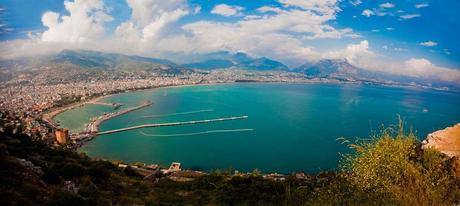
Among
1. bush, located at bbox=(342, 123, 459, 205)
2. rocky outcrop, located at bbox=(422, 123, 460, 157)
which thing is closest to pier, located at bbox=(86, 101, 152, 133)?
bush, located at bbox=(342, 123, 459, 205)

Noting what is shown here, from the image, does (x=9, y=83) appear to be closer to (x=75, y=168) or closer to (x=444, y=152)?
(x=75, y=168)

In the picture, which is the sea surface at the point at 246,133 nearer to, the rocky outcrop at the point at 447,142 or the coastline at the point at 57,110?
the coastline at the point at 57,110

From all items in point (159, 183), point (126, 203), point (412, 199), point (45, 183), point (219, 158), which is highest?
point (412, 199)

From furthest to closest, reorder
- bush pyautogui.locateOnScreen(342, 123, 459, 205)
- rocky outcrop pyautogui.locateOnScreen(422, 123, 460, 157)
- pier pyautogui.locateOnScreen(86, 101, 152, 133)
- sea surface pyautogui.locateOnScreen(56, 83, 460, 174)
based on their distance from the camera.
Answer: pier pyautogui.locateOnScreen(86, 101, 152, 133) → sea surface pyautogui.locateOnScreen(56, 83, 460, 174) → rocky outcrop pyautogui.locateOnScreen(422, 123, 460, 157) → bush pyautogui.locateOnScreen(342, 123, 459, 205)

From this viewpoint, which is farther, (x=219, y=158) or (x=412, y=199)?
(x=219, y=158)

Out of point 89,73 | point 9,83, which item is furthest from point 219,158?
point 89,73

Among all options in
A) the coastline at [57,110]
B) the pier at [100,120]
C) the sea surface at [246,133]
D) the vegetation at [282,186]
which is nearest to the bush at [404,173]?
the vegetation at [282,186]

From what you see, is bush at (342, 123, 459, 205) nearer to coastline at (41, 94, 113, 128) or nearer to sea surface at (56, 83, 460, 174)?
sea surface at (56, 83, 460, 174)
